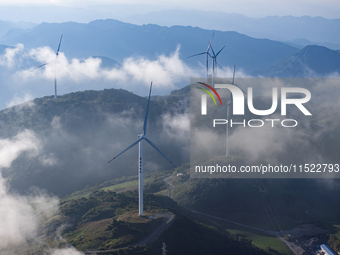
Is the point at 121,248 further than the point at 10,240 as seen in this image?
No

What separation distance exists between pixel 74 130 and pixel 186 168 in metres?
66.7

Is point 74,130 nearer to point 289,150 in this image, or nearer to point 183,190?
point 183,190

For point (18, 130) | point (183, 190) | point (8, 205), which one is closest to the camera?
point (8, 205)

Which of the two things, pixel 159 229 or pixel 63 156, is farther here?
pixel 63 156

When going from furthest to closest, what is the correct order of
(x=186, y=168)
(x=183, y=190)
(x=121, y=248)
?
1. (x=186, y=168)
2. (x=183, y=190)
3. (x=121, y=248)

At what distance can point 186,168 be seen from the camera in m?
171

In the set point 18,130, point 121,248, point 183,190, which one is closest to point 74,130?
point 18,130

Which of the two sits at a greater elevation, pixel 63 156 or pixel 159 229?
pixel 63 156

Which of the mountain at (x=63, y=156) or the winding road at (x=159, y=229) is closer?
the winding road at (x=159, y=229)

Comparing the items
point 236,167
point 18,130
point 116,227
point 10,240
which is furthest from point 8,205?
point 236,167

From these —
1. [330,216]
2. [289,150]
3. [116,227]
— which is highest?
[289,150]

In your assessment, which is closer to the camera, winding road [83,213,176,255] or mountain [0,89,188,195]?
winding road [83,213,176,255]

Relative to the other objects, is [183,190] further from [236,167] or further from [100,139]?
[100,139]

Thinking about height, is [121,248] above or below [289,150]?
below
